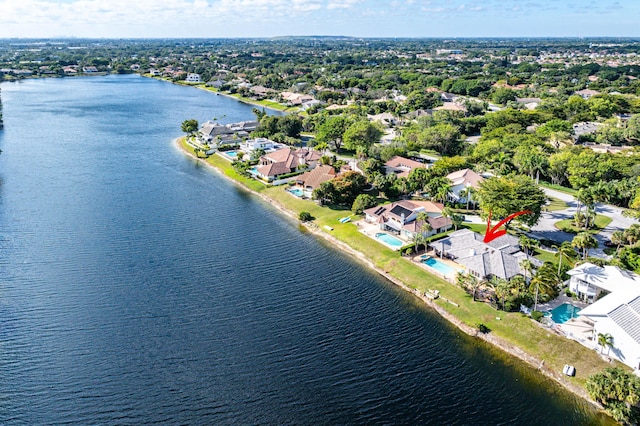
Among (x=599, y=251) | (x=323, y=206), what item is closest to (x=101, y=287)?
(x=323, y=206)

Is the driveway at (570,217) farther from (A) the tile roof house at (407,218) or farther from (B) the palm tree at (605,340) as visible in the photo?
(B) the palm tree at (605,340)

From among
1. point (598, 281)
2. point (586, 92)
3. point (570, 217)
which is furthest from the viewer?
point (586, 92)

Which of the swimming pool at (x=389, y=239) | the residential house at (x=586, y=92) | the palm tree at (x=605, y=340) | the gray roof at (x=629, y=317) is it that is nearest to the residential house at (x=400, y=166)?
the swimming pool at (x=389, y=239)

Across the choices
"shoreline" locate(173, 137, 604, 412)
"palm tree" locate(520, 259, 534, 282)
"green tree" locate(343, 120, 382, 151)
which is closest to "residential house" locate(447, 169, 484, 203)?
"shoreline" locate(173, 137, 604, 412)

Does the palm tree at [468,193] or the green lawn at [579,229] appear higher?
the palm tree at [468,193]

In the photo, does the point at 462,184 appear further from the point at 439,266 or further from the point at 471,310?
the point at 471,310

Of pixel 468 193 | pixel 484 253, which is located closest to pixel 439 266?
pixel 484 253

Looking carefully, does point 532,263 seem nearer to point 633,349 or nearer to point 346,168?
point 633,349
